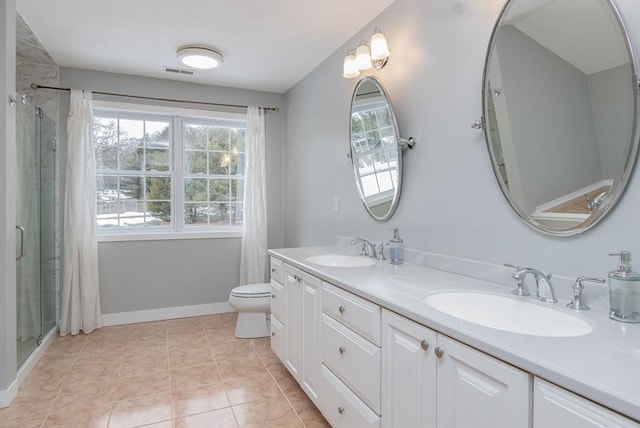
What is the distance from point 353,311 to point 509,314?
590mm

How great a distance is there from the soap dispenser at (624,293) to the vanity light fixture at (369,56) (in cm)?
161

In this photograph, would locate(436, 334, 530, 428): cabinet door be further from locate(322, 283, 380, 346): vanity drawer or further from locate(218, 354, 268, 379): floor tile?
locate(218, 354, 268, 379): floor tile

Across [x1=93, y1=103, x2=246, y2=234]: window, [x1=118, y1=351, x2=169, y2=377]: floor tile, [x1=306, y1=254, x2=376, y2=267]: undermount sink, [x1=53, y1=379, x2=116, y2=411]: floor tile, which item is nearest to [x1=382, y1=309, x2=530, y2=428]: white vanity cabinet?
[x1=306, y1=254, x2=376, y2=267]: undermount sink

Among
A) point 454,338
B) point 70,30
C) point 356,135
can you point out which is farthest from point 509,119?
point 70,30

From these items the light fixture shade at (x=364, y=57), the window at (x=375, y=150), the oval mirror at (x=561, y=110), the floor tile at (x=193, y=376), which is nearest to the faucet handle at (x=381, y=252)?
the window at (x=375, y=150)

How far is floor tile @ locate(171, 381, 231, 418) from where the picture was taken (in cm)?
205

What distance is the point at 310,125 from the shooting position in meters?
3.40

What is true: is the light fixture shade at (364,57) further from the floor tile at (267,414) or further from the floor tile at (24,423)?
the floor tile at (24,423)

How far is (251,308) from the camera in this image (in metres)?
3.06

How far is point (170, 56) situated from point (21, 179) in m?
1.47

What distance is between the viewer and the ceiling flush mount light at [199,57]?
9.29ft

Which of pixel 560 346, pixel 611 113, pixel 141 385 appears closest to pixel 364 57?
pixel 611 113

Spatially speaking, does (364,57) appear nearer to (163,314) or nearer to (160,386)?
(160,386)

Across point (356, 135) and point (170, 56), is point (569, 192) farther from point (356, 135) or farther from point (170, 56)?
point (170, 56)
